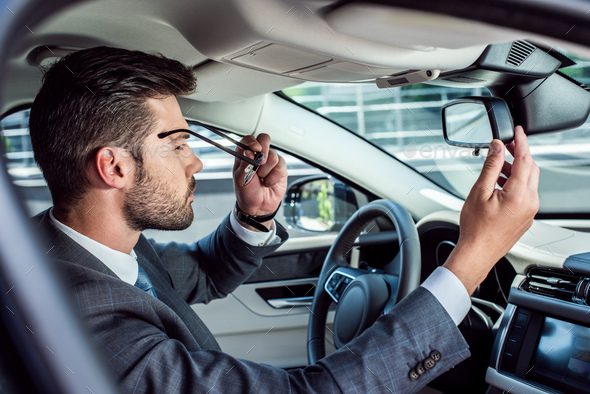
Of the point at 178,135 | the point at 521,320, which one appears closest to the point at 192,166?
the point at 178,135

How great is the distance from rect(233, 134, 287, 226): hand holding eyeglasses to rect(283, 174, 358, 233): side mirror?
0.88 m

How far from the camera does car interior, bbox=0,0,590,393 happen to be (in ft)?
1.78

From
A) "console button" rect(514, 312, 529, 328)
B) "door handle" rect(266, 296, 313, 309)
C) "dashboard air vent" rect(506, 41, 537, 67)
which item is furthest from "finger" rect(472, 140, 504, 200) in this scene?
"door handle" rect(266, 296, 313, 309)

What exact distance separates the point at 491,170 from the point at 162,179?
2.35ft

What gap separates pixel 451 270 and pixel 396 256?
45.7 inches

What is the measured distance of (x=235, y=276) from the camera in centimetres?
174

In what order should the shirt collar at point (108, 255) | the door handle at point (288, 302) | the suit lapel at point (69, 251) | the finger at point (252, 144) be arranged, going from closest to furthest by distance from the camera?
the suit lapel at point (69, 251) < the shirt collar at point (108, 255) < the finger at point (252, 144) < the door handle at point (288, 302)

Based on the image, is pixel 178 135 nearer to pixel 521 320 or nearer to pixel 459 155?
pixel 521 320

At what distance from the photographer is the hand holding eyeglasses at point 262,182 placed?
156 centimetres

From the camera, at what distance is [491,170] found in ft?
3.03

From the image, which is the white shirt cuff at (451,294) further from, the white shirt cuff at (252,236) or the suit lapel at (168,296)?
the white shirt cuff at (252,236)

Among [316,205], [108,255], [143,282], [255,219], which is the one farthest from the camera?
[316,205]

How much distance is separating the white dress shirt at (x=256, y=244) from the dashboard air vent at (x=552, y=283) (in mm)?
535

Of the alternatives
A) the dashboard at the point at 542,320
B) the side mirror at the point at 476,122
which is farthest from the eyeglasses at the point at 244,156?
the dashboard at the point at 542,320
